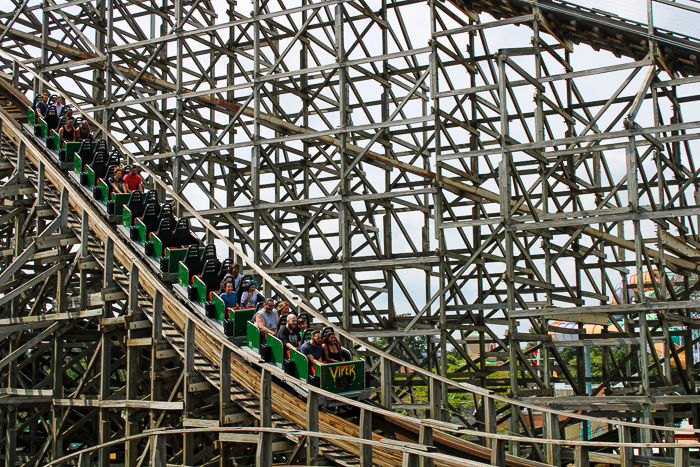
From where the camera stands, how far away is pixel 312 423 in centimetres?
995

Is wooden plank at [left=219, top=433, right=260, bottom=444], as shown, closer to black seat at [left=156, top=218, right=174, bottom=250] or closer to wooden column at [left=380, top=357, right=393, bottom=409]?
wooden column at [left=380, top=357, right=393, bottom=409]

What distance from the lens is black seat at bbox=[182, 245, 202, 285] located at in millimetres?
14102

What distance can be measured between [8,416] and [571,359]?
240 ft

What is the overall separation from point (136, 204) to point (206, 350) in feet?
15.5

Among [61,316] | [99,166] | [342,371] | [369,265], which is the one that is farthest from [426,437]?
[99,166]

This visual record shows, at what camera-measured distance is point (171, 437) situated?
16.7 meters

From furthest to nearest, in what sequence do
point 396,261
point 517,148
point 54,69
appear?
point 54,69 → point 396,261 → point 517,148

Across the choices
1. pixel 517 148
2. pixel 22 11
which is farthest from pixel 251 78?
pixel 22 11

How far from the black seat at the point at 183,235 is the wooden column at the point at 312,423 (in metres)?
6.23

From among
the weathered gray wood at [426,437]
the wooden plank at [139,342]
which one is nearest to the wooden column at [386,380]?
the weathered gray wood at [426,437]

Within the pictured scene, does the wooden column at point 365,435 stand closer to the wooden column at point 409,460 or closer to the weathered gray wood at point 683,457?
the wooden column at point 409,460

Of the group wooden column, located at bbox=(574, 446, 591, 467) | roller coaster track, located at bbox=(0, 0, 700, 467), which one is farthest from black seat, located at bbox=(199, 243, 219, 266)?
wooden column, located at bbox=(574, 446, 591, 467)

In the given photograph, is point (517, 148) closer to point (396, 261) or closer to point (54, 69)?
point (396, 261)

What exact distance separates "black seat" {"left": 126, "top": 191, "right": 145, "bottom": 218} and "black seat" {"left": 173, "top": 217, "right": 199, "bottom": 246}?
2.80 ft
